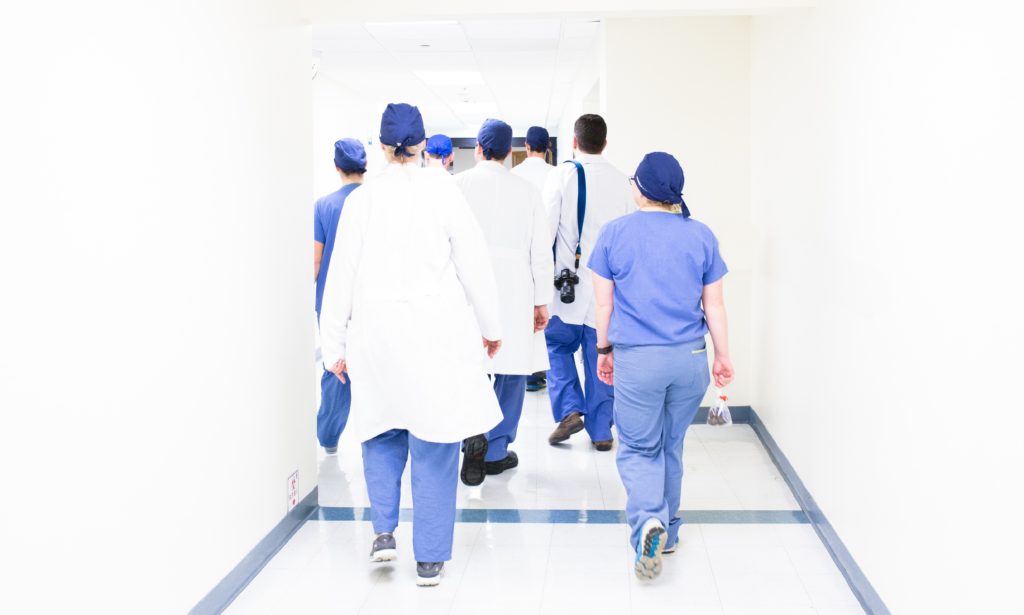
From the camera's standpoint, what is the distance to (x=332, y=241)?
170 inches

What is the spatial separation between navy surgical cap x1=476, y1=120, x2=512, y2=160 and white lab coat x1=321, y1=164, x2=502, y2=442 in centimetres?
94

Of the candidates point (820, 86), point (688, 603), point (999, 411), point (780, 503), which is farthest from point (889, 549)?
point (820, 86)

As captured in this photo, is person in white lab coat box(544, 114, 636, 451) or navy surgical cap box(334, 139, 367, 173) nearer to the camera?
navy surgical cap box(334, 139, 367, 173)

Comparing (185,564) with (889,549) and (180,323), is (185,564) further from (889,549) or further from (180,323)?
(889,549)

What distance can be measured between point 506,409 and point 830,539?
152 centimetres

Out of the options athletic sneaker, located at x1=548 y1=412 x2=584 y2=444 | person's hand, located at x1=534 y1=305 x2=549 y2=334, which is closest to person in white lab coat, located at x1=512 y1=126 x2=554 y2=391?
person's hand, located at x1=534 y1=305 x2=549 y2=334

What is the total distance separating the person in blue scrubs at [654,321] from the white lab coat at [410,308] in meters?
0.44

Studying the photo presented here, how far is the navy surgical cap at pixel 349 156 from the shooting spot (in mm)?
4363

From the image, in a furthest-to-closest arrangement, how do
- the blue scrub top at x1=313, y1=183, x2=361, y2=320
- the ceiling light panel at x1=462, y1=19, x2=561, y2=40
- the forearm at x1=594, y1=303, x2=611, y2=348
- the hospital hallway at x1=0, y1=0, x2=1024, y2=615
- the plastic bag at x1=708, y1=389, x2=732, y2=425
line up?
the ceiling light panel at x1=462, y1=19, x2=561, y2=40, the blue scrub top at x1=313, y1=183, x2=361, y2=320, the plastic bag at x1=708, y1=389, x2=732, y2=425, the forearm at x1=594, y1=303, x2=611, y2=348, the hospital hallway at x1=0, y1=0, x2=1024, y2=615

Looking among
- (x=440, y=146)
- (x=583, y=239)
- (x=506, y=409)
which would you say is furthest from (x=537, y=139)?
(x=506, y=409)

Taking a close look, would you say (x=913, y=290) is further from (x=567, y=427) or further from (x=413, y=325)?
(x=567, y=427)

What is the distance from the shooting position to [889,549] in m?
2.62

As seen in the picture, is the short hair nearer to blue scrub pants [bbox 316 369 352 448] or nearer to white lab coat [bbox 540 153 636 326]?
white lab coat [bbox 540 153 636 326]

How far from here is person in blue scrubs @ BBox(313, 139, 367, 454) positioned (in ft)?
14.1
